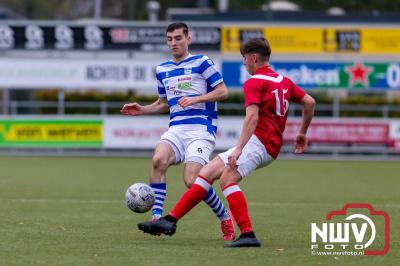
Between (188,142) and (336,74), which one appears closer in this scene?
(188,142)

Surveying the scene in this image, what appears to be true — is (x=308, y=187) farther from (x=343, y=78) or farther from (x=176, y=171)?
(x=343, y=78)

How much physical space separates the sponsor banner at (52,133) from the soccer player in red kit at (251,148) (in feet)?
65.7

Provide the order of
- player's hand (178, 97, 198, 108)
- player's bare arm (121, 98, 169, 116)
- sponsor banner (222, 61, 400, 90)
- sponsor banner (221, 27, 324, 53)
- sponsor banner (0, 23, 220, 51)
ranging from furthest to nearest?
1. sponsor banner (222, 61, 400, 90)
2. sponsor banner (0, 23, 220, 51)
3. sponsor banner (221, 27, 324, 53)
4. player's bare arm (121, 98, 169, 116)
5. player's hand (178, 97, 198, 108)

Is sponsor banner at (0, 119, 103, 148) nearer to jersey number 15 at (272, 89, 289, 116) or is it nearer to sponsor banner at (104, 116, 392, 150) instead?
sponsor banner at (104, 116, 392, 150)

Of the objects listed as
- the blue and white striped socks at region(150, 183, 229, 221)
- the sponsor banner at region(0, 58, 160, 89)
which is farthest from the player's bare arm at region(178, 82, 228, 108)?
the sponsor banner at region(0, 58, 160, 89)

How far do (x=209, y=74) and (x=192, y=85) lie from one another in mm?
201

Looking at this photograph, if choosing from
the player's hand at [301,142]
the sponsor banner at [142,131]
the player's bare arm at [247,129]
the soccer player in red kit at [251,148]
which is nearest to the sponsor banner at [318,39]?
the sponsor banner at [142,131]

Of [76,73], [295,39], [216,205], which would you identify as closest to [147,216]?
[216,205]

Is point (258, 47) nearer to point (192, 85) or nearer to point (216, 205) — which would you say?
point (192, 85)

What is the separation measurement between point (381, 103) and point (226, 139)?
5.53 m

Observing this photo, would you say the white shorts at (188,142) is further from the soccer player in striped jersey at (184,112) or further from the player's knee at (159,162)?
the player's knee at (159,162)

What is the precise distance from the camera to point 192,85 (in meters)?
10.3

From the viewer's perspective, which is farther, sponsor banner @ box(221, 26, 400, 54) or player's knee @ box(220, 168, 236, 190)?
sponsor banner @ box(221, 26, 400, 54)

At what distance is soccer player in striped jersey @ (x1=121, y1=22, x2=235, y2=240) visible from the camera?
33.1 feet
